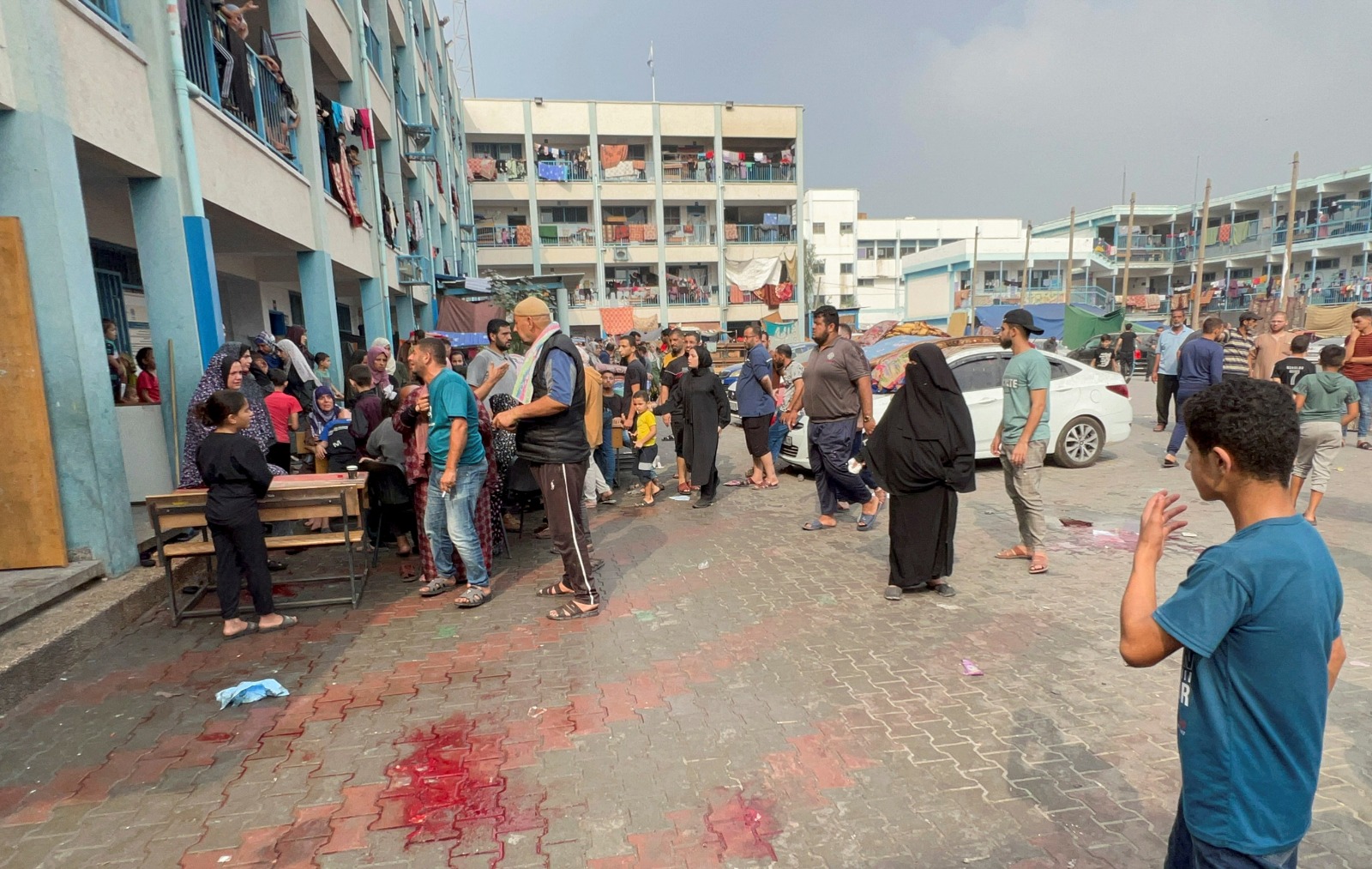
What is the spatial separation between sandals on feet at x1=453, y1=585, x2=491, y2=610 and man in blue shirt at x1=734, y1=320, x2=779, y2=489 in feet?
13.7

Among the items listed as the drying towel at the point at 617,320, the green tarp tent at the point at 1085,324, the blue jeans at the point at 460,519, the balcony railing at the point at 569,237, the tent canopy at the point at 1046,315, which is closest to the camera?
the blue jeans at the point at 460,519

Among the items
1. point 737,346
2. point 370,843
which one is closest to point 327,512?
point 370,843

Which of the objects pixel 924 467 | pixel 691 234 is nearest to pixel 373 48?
pixel 924 467

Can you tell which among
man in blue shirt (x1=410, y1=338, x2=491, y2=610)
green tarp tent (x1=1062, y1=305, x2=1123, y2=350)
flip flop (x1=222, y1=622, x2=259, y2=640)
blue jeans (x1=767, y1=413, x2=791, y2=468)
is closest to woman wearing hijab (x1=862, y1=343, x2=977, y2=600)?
man in blue shirt (x1=410, y1=338, x2=491, y2=610)

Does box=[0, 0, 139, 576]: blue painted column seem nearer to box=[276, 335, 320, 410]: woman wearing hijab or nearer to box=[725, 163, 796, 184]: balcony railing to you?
box=[276, 335, 320, 410]: woman wearing hijab

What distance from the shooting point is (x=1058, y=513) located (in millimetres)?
7156

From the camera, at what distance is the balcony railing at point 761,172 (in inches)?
1420

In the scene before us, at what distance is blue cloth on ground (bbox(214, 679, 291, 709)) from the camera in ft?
12.3

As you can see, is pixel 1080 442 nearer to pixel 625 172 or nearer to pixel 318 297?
pixel 318 297

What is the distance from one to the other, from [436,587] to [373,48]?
14976 millimetres

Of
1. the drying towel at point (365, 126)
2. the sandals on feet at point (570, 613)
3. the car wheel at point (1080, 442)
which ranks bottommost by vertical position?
the sandals on feet at point (570, 613)

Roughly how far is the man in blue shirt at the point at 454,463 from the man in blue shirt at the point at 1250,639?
4107 millimetres

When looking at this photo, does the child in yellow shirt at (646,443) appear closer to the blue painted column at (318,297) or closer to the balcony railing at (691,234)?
the blue painted column at (318,297)

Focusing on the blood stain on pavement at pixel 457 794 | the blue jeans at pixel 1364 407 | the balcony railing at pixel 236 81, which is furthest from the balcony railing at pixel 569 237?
the blood stain on pavement at pixel 457 794
